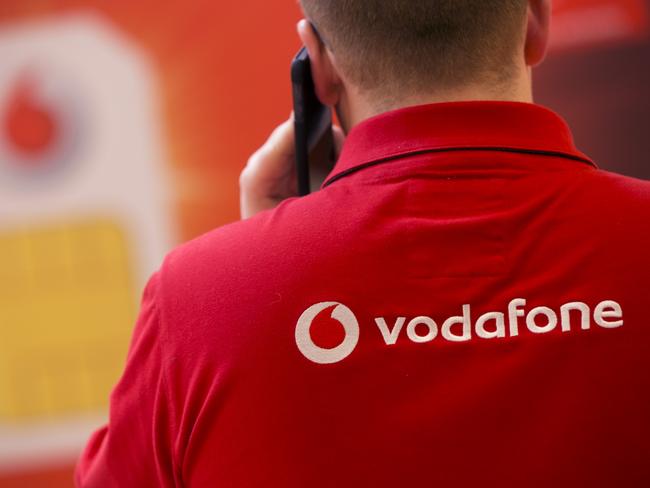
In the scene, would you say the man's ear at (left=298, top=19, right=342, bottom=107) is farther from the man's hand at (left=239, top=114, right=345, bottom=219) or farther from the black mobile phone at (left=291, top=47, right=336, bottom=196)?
the man's hand at (left=239, top=114, right=345, bottom=219)

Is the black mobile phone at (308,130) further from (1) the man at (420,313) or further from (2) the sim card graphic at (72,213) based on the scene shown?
(2) the sim card graphic at (72,213)

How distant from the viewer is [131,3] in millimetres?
1705

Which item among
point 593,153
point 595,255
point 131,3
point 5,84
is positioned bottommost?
point 595,255

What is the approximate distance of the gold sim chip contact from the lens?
1734 millimetres

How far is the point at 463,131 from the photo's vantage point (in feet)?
2.19

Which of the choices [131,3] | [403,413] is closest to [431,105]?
[403,413]

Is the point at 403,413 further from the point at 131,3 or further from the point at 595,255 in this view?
the point at 131,3

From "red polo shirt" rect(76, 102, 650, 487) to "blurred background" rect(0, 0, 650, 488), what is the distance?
3.32ft

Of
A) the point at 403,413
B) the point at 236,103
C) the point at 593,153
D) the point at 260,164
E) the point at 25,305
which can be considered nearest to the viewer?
the point at 403,413

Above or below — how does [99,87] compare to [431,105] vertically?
above

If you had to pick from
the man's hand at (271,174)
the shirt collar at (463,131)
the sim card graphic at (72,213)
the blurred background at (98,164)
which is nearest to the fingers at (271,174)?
the man's hand at (271,174)

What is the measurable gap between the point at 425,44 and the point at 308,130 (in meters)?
0.22

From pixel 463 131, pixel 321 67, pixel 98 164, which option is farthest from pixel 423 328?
pixel 98 164

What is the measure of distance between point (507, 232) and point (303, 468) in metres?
0.25
